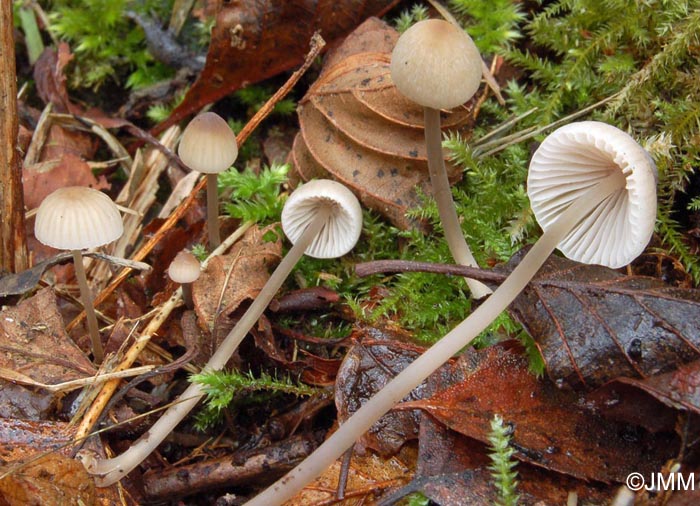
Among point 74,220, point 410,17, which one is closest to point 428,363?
point 74,220

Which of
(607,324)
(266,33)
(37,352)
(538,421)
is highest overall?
(266,33)

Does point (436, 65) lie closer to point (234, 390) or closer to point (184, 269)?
point (184, 269)

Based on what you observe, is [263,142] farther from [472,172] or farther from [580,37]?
[580,37]

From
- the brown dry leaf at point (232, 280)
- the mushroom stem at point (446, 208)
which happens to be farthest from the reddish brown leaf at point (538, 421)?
the brown dry leaf at point (232, 280)

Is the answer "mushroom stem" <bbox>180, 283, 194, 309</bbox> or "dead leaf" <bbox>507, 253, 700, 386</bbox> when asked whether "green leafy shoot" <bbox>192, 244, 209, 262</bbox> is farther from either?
"dead leaf" <bbox>507, 253, 700, 386</bbox>

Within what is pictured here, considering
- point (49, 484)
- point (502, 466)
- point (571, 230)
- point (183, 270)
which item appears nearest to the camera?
point (502, 466)

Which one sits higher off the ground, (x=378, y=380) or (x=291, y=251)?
(x=291, y=251)

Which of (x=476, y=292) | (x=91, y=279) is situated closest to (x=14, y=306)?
(x=91, y=279)
